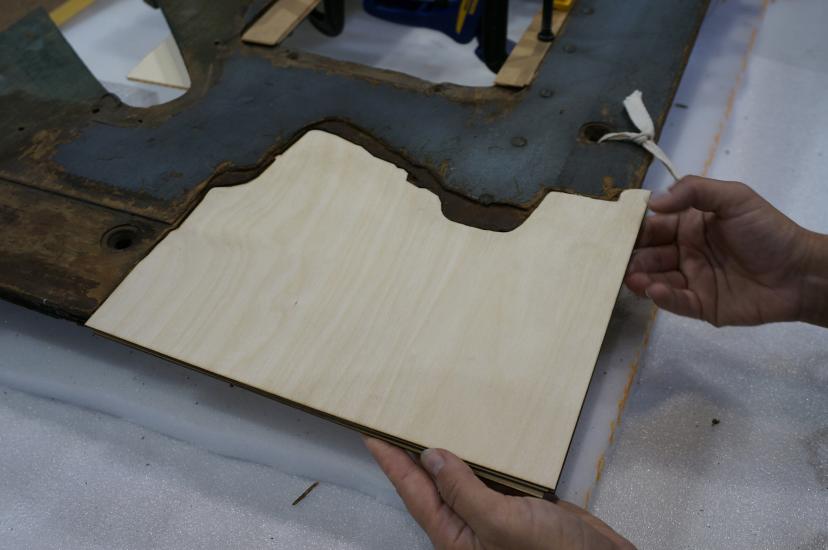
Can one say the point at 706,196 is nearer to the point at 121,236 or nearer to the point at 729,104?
the point at 729,104

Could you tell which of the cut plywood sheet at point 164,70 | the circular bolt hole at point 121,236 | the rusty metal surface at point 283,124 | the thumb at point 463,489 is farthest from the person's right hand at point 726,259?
the cut plywood sheet at point 164,70

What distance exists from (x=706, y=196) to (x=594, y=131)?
234 millimetres

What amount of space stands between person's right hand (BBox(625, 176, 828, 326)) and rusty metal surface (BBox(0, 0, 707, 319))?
4.3 inches

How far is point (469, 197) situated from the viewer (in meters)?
1.05

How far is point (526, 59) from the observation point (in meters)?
1.28

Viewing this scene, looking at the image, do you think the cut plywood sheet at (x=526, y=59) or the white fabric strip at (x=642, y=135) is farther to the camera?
the cut plywood sheet at (x=526, y=59)

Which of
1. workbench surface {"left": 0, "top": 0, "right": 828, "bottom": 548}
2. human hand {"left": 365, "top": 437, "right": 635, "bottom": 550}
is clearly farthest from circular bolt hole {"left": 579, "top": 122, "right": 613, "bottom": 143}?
human hand {"left": 365, "top": 437, "right": 635, "bottom": 550}

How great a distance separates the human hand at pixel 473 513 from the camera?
761 mm

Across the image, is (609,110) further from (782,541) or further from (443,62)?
(782,541)

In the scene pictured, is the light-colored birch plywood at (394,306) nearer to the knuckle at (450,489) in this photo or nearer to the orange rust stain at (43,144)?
the knuckle at (450,489)

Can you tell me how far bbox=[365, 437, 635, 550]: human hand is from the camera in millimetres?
761

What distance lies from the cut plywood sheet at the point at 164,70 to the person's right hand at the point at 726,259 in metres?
0.89

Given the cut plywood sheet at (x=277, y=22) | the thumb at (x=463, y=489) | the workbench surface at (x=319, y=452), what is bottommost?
the workbench surface at (x=319, y=452)

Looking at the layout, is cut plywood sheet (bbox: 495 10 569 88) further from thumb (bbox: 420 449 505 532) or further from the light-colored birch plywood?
thumb (bbox: 420 449 505 532)
